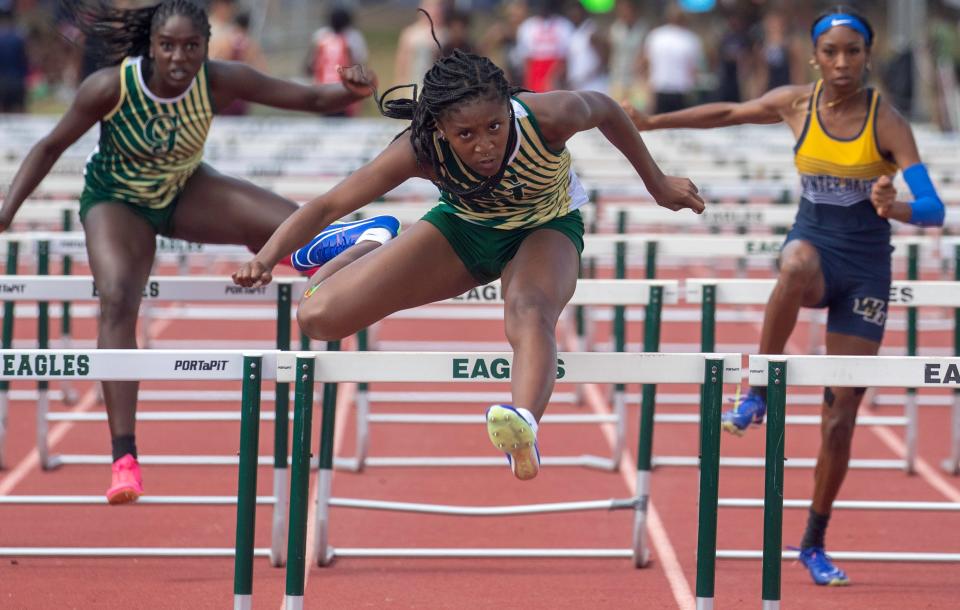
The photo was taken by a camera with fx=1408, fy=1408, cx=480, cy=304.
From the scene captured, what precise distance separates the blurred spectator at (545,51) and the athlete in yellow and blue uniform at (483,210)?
10.3 m

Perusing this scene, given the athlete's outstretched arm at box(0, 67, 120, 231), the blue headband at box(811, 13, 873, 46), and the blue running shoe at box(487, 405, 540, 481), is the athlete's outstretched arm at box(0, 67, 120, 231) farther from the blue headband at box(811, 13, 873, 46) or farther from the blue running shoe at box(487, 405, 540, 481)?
the blue headband at box(811, 13, 873, 46)

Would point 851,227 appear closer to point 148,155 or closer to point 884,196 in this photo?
point 884,196

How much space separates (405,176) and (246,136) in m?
8.82

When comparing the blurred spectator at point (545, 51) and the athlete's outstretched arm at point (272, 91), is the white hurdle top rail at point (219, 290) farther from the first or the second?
the blurred spectator at point (545, 51)

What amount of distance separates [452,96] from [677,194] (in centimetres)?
81

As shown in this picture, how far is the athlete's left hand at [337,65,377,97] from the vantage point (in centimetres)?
528

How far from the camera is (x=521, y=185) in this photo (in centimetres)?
443

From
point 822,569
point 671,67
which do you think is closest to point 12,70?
point 671,67

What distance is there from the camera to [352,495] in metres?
6.24

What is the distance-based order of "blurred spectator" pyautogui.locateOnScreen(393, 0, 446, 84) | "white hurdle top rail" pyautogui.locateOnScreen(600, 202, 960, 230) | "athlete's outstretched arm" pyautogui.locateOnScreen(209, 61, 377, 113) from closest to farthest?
"athlete's outstretched arm" pyautogui.locateOnScreen(209, 61, 377, 113) → "white hurdle top rail" pyautogui.locateOnScreen(600, 202, 960, 230) → "blurred spectator" pyautogui.locateOnScreen(393, 0, 446, 84)

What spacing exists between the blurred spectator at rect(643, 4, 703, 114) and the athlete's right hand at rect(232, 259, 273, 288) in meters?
10.7

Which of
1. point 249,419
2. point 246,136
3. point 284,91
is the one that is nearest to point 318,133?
point 246,136

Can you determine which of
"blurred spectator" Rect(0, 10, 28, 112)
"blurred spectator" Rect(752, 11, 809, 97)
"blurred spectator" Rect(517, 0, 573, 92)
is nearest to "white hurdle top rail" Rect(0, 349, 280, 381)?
"blurred spectator" Rect(517, 0, 573, 92)

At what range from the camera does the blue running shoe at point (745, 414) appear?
5.02 metres
